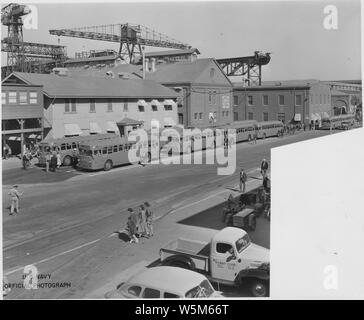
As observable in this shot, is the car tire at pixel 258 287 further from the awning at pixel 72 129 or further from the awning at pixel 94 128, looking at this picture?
the awning at pixel 94 128

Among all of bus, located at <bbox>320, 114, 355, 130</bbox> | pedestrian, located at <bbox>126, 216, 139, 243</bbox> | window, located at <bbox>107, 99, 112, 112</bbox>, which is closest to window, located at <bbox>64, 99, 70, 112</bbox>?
window, located at <bbox>107, 99, 112, 112</bbox>

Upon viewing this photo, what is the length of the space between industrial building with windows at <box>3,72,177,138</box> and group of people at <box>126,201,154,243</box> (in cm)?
1469

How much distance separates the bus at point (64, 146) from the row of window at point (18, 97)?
2.63m

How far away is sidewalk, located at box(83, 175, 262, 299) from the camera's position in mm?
13281

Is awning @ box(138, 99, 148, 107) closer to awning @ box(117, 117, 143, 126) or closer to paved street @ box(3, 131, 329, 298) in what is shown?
awning @ box(117, 117, 143, 126)

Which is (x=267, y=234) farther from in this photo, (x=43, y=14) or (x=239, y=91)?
(x=239, y=91)

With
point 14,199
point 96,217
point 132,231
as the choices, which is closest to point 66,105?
point 14,199

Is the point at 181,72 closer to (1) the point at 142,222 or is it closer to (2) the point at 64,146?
(2) the point at 64,146

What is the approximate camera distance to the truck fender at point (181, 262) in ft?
42.4

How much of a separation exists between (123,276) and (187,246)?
205 centimetres

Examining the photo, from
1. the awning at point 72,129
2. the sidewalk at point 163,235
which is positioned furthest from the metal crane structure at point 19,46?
the sidewalk at point 163,235

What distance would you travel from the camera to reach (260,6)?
15.5 m

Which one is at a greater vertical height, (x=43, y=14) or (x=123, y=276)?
(x=43, y=14)

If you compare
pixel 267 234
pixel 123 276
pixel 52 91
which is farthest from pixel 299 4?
pixel 52 91
